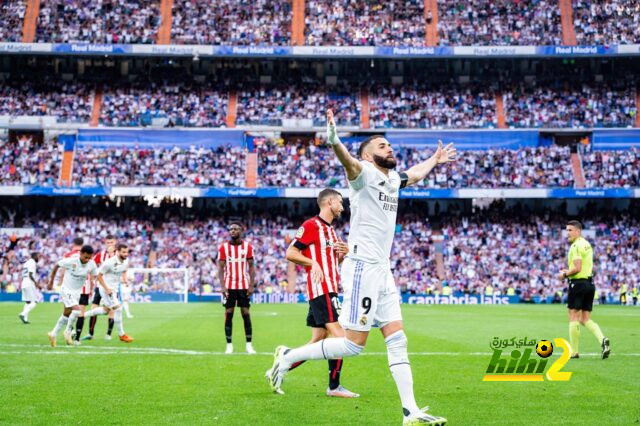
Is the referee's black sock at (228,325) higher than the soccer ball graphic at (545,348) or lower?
lower

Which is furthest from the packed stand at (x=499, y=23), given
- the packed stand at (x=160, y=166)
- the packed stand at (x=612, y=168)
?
the packed stand at (x=160, y=166)

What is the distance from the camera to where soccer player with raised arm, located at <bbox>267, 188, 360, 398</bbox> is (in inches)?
408

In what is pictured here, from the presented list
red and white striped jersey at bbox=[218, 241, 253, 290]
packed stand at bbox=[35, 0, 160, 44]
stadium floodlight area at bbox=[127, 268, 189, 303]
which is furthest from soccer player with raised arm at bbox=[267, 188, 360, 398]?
packed stand at bbox=[35, 0, 160, 44]

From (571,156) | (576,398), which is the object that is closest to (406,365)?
(576,398)

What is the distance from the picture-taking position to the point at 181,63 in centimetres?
6000

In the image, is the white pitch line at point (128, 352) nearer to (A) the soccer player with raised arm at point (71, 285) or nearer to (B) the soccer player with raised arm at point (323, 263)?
(A) the soccer player with raised arm at point (71, 285)

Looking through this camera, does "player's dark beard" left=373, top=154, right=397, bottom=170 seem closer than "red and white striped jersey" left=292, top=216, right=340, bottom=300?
Yes

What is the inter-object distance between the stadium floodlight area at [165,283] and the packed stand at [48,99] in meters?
15.0

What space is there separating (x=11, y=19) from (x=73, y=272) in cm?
4828

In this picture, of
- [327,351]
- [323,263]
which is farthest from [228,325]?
[327,351]

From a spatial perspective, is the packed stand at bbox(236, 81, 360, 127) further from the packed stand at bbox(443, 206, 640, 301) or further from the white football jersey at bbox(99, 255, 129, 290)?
the white football jersey at bbox(99, 255, 129, 290)

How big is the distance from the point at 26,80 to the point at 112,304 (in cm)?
4533

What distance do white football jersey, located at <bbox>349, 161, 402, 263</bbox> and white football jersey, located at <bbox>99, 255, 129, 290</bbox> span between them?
12.5 m

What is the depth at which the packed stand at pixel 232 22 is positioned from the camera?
59.1m
